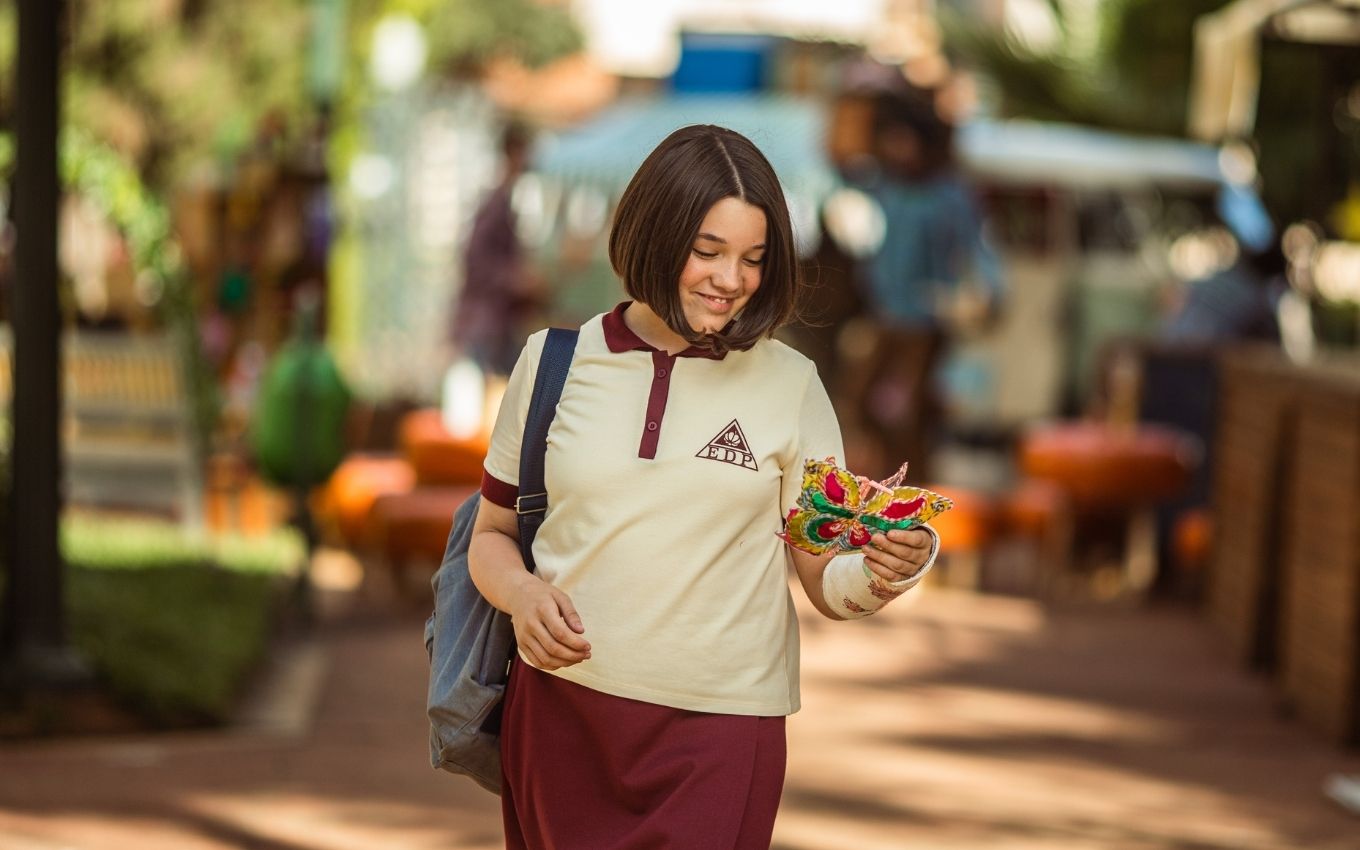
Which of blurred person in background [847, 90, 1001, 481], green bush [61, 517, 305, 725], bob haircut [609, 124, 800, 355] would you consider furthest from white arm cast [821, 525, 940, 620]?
blurred person in background [847, 90, 1001, 481]

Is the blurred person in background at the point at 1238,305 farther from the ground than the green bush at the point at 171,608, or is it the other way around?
the blurred person in background at the point at 1238,305

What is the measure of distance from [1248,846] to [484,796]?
2.12 metres

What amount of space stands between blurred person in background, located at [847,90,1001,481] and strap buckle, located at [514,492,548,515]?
27.0 ft

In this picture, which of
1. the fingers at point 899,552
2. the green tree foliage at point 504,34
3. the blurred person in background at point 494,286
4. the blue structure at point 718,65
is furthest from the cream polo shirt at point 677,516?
the green tree foliage at point 504,34

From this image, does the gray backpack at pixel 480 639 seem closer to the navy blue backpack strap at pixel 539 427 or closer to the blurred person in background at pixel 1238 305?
the navy blue backpack strap at pixel 539 427

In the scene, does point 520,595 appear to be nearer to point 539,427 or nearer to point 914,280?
point 539,427

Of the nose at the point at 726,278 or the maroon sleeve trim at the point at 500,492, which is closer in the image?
the nose at the point at 726,278

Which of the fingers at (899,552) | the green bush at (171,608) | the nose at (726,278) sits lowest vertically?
the green bush at (171,608)

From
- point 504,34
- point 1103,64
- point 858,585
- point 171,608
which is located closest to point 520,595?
point 858,585

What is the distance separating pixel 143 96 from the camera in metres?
19.1

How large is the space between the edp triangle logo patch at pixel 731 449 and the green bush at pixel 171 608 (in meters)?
4.04

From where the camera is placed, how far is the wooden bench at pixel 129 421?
8.67 meters

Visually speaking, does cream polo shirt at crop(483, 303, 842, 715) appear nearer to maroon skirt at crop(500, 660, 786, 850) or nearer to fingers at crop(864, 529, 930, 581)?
maroon skirt at crop(500, 660, 786, 850)

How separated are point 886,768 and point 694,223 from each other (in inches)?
160
